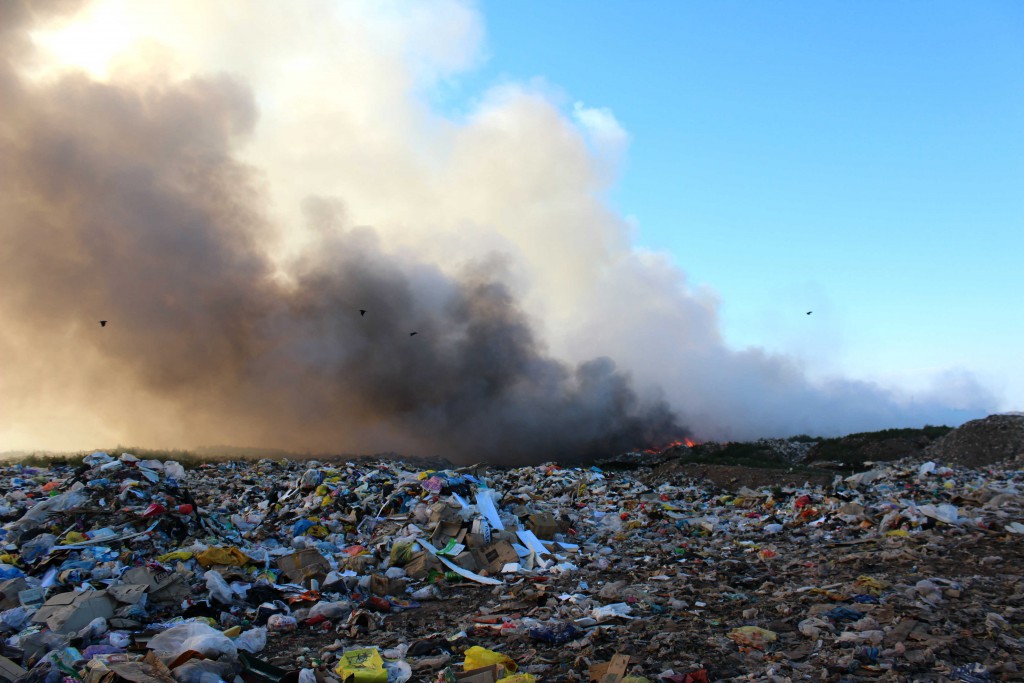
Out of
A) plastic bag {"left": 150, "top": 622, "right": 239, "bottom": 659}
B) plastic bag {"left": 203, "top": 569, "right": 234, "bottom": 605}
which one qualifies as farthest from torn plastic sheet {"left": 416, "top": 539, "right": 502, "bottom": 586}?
plastic bag {"left": 150, "top": 622, "right": 239, "bottom": 659}

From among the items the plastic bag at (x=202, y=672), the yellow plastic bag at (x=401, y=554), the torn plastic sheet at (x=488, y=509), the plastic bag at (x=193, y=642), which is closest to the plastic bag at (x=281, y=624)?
the plastic bag at (x=193, y=642)

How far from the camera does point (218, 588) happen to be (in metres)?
6.30

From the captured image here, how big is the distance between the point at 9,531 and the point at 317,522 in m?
3.95

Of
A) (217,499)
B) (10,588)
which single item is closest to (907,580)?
(10,588)

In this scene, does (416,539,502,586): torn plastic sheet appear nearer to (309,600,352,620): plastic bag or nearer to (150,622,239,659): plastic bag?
(309,600,352,620): plastic bag

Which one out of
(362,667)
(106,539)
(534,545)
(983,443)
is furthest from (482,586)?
(983,443)

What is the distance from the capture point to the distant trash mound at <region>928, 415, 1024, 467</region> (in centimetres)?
1920

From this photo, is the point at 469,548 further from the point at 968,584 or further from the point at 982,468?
the point at 982,468

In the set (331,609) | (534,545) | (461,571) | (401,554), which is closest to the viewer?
(331,609)

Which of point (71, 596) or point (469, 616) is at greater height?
point (71, 596)

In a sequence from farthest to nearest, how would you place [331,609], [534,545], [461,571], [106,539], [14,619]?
[534,545] < [461,571] < [106,539] < [331,609] < [14,619]

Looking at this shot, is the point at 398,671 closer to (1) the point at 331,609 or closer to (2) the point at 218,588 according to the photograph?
(1) the point at 331,609

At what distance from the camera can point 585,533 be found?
418 inches

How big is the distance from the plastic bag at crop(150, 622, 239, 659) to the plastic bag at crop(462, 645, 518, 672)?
5.56ft
